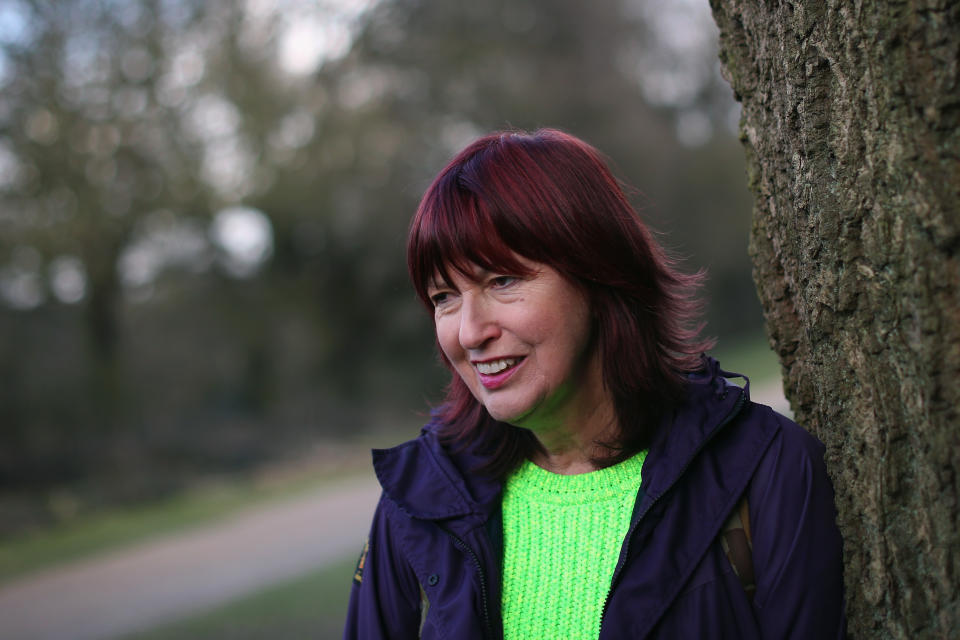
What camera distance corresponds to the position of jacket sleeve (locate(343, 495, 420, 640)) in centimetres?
199

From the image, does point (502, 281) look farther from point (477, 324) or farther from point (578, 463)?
point (578, 463)

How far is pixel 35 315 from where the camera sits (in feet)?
41.8

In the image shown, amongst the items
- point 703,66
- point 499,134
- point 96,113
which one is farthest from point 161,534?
point 703,66

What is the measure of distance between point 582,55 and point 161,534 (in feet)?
50.8

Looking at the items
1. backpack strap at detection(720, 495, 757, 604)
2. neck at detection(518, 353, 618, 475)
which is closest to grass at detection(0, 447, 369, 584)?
neck at detection(518, 353, 618, 475)

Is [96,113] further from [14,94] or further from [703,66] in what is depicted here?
[703,66]

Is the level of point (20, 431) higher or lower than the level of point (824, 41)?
lower

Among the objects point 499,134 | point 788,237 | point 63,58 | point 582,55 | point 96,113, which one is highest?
point 582,55

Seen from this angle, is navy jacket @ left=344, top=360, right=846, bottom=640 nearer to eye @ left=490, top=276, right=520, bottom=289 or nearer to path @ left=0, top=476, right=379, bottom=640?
eye @ left=490, top=276, right=520, bottom=289

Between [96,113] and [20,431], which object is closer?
[20,431]

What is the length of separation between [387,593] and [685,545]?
29.9 inches

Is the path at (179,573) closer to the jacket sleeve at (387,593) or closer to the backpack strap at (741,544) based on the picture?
the jacket sleeve at (387,593)

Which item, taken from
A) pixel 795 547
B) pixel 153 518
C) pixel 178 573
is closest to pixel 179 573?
pixel 178 573

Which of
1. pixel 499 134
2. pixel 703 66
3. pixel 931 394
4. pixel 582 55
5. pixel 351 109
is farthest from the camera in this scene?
pixel 703 66
